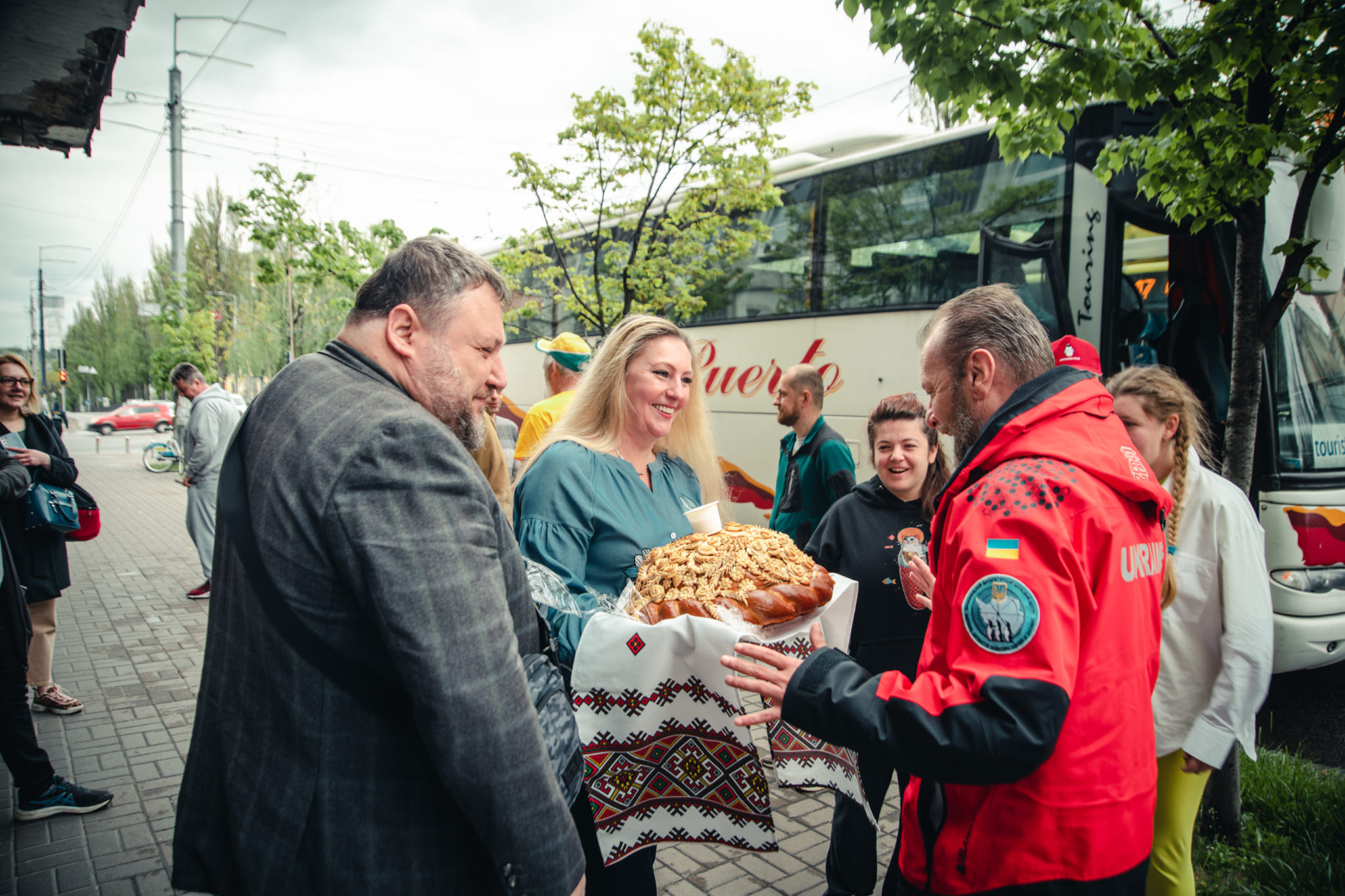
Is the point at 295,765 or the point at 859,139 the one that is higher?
the point at 859,139

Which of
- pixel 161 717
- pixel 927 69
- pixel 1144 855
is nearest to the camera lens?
pixel 1144 855

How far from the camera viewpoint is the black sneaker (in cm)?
389

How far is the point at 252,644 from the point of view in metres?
Result: 1.51

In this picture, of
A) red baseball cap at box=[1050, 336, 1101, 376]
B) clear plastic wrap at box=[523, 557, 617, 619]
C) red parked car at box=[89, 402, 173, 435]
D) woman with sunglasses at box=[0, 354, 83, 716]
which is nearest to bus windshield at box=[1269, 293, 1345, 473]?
red baseball cap at box=[1050, 336, 1101, 376]

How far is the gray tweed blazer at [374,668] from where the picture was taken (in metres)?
1.39

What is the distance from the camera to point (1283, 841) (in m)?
3.45

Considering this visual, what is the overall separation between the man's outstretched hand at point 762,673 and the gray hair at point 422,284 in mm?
1023

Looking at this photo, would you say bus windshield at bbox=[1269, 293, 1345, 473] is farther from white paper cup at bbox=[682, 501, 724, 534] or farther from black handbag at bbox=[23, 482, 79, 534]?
black handbag at bbox=[23, 482, 79, 534]

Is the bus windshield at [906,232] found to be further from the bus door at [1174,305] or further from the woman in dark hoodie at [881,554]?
the woman in dark hoodie at [881,554]

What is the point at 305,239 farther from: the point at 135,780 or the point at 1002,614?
the point at 1002,614

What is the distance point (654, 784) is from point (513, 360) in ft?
39.8

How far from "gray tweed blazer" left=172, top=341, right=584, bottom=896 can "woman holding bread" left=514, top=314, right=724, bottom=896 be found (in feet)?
2.25

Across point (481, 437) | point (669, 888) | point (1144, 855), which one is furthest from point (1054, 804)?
point (669, 888)

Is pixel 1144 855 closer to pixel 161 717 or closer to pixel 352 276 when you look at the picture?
Result: pixel 161 717
